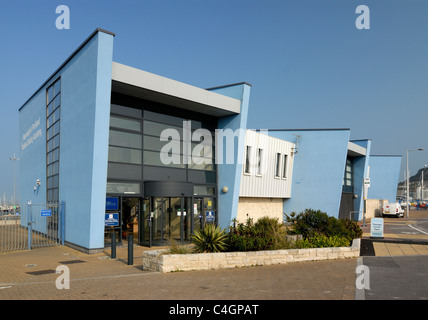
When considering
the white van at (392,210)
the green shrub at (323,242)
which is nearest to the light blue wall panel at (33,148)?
the green shrub at (323,242)

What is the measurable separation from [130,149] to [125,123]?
4.06ft

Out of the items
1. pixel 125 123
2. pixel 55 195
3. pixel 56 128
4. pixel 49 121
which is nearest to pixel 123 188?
pixel 125 123

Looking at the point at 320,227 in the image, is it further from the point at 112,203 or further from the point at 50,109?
the point at 50,109

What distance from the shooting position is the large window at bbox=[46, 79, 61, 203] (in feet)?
65.9

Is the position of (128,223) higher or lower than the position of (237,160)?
lower

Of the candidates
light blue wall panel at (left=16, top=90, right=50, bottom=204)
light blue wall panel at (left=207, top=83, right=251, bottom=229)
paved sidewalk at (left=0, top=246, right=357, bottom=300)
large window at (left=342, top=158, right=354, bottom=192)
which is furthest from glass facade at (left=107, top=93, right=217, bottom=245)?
large window at (left=342, top=158, right=354, bottom=192)

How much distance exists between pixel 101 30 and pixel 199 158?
340 inches

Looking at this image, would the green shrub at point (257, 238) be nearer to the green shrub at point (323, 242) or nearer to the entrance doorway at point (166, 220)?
the green shrub at point (323, 242)

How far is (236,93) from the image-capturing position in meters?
20.9

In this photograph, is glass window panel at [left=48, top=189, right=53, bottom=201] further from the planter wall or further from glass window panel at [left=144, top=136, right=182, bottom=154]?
the planter wall

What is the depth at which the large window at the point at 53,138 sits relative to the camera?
20094 millimetres

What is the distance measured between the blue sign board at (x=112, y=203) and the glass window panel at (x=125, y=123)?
Result: 3.33 m

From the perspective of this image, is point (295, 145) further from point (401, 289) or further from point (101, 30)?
point (401, 289)

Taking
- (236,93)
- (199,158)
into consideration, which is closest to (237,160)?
(199,158)
